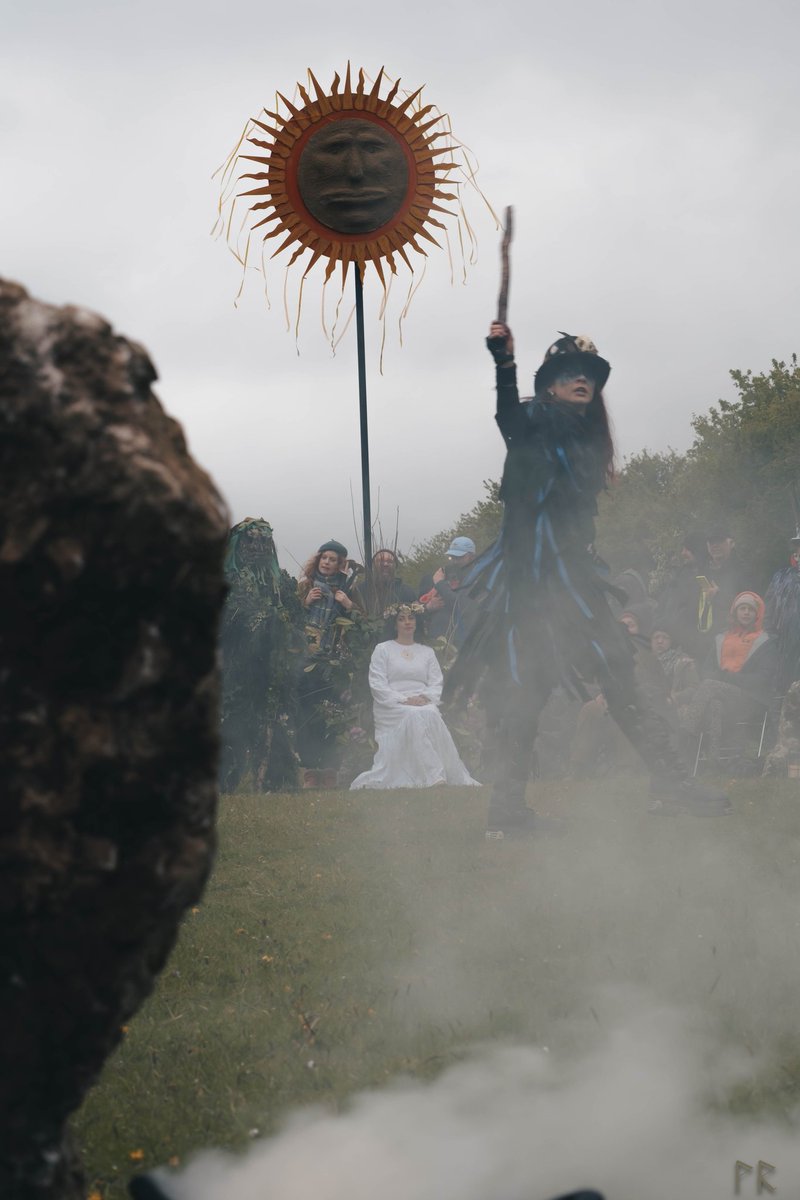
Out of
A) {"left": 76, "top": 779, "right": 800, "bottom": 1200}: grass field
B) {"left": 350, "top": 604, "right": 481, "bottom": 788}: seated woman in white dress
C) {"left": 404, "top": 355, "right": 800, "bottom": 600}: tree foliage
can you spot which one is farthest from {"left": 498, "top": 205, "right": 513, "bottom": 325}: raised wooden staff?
{"left": 404, "top": 355, "right": 800, "bottom": 600}: tree foliage

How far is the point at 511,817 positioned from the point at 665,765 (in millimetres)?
939

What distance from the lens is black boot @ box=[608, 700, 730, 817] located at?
25.0 feet

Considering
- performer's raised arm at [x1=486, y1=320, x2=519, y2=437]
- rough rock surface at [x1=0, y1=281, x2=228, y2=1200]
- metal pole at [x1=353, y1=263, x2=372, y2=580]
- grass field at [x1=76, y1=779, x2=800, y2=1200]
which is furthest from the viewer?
metal pole at [x1=353, y1=263, x2=372, y2=580]

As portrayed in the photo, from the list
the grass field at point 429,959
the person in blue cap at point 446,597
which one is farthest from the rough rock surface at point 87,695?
the person in blue cap at point 446,597

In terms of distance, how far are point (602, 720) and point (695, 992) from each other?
669cm

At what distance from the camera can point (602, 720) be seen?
1166 cm

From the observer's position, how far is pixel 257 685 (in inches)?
474

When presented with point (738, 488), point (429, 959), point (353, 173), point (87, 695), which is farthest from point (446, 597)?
point (738, 488)

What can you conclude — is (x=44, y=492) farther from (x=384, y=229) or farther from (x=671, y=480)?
(x=671, y=480)

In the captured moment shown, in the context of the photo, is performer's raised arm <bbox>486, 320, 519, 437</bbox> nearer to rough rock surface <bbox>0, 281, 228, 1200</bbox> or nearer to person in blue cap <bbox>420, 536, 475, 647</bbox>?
rough rock surface <bbox>0, 281, 228, 1200</bbox>

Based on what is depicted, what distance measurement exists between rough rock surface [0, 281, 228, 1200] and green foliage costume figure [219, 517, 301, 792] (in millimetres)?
9468

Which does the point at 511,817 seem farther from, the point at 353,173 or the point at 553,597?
the point at 353,173

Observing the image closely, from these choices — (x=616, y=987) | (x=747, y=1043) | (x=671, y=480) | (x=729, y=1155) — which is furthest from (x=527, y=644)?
(x=671, y=480)

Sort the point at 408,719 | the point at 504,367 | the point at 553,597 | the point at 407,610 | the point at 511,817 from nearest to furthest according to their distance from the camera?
the point at 504,367 → the point at 553,597 → the point at 511,817 → the point at 408,719 → the point at 407,610
